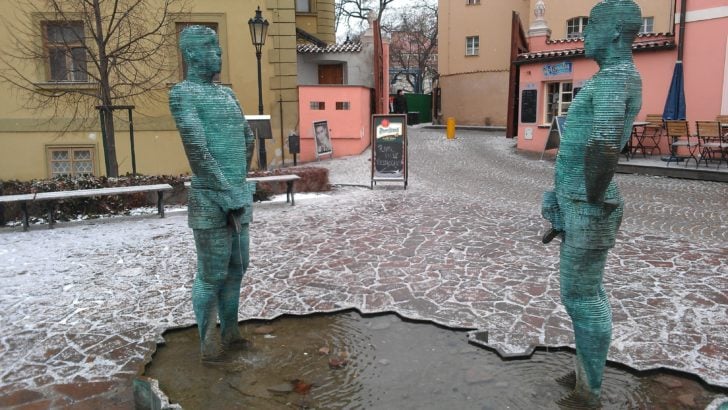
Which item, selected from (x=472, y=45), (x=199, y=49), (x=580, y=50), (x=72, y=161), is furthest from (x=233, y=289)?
(x=472, y=45)

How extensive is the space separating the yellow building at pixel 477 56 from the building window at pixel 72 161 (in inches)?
766

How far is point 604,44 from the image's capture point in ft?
9.89

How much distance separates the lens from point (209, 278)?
12.4 ft

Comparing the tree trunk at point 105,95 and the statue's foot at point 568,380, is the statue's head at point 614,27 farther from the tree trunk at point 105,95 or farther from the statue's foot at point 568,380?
the tree trunk at point 105,95

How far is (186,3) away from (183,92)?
45.3 ft

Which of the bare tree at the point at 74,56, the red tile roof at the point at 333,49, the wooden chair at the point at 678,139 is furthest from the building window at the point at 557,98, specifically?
the bare tree at the point at 74,56

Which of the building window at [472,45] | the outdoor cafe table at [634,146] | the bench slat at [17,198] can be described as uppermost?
the building window at [472,45]

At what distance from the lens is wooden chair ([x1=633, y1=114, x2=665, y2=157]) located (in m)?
15.1

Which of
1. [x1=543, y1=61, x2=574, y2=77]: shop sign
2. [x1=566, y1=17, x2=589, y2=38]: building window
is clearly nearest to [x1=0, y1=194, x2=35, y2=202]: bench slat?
[x1=543, y1=61, x2=574, y2=77]: shop sign

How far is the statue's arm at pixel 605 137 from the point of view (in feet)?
9.39

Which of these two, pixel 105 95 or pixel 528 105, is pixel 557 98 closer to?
pixel 528 105

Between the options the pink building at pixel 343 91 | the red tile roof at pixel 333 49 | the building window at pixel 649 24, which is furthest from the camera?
the building window at pixel 649 24

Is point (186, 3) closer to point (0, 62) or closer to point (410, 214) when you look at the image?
point (0, 62)

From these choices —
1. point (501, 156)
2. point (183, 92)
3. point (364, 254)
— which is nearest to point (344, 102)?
point (501, 156)
